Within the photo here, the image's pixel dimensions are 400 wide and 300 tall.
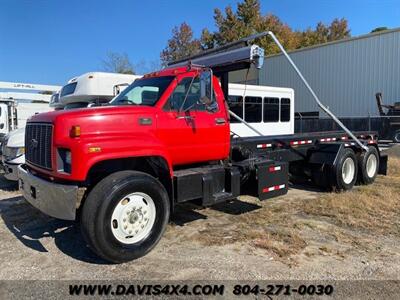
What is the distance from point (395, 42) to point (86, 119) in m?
23.7

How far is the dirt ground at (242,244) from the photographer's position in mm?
4582

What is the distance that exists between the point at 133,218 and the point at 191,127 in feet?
5.33

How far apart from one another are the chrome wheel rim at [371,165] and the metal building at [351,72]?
14643 millimetres

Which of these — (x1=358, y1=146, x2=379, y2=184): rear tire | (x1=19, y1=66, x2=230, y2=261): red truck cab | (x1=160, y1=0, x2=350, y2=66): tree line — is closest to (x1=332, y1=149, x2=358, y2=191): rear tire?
(x1=358, y1=146, x2=379, y2=184): rear tire

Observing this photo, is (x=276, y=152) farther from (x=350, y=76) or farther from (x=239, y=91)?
(x=350, y=76)

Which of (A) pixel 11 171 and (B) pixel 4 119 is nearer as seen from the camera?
(A) pixel 11 171

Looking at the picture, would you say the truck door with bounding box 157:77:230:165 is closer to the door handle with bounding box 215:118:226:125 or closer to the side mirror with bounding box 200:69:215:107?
the door handle with bounding box 215:118:226:125

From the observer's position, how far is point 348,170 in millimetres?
9086

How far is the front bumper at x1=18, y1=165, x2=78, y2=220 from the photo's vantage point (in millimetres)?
4562

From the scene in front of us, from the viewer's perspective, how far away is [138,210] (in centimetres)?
500

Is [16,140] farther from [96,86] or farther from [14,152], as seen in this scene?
[96,86]

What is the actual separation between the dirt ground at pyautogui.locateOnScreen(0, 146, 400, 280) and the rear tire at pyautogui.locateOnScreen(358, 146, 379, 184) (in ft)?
5.43

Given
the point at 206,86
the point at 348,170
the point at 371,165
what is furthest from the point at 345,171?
the point at 206,86

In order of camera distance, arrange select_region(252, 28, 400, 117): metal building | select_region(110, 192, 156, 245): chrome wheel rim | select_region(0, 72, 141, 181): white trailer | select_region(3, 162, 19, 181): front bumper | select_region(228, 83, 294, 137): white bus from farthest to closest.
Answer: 1. select_region(252, 28, 400, 117): metal building
2. select_region(228, 83, 294, 137): white bus
3. select_region(0, 72, 141, 181): white trailer
4. select_region(3, 162, 19, 181): front bumper
5. select_region(110, 192, 156, 245): chrome wheel rim
